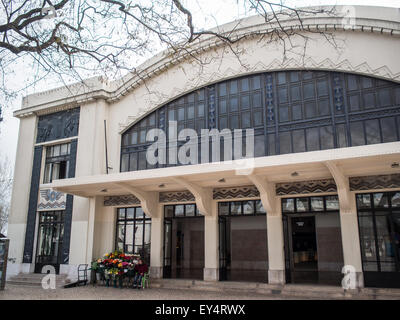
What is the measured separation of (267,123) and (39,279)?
35.5 feet

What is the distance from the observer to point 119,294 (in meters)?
12.1

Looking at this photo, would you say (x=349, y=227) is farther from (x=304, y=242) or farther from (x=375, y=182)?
(x=304, y=242)

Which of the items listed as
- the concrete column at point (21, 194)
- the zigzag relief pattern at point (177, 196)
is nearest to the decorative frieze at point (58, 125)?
the concrete column at point (21, 194)

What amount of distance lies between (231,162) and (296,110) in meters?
3.39

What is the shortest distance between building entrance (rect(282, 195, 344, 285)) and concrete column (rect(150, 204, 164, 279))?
4681 mm

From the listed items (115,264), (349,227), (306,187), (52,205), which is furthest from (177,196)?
(349,227)

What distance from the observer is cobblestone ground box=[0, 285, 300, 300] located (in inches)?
442

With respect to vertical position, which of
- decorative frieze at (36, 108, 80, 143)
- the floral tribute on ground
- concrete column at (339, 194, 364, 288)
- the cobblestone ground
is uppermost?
decorative frieze at (36, 108, 80, 143)

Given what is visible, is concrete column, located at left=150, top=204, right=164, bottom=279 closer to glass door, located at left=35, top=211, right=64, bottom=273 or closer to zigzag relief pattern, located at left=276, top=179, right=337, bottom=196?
glass door, located at left=35, top=211, right=64, bottom=273

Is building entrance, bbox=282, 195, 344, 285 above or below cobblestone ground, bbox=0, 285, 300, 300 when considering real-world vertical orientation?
above

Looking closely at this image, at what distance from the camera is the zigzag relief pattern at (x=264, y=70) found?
485 inches

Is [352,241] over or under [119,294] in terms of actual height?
over

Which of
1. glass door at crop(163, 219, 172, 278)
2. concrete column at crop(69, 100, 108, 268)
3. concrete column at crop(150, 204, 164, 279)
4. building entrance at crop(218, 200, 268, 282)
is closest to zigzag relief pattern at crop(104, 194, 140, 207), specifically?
concrete column at crop(69, 100, 108, 268)

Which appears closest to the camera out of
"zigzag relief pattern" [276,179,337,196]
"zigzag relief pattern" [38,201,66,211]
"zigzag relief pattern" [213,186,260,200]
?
"zigzag relief pattern" [276,179,337,196]
